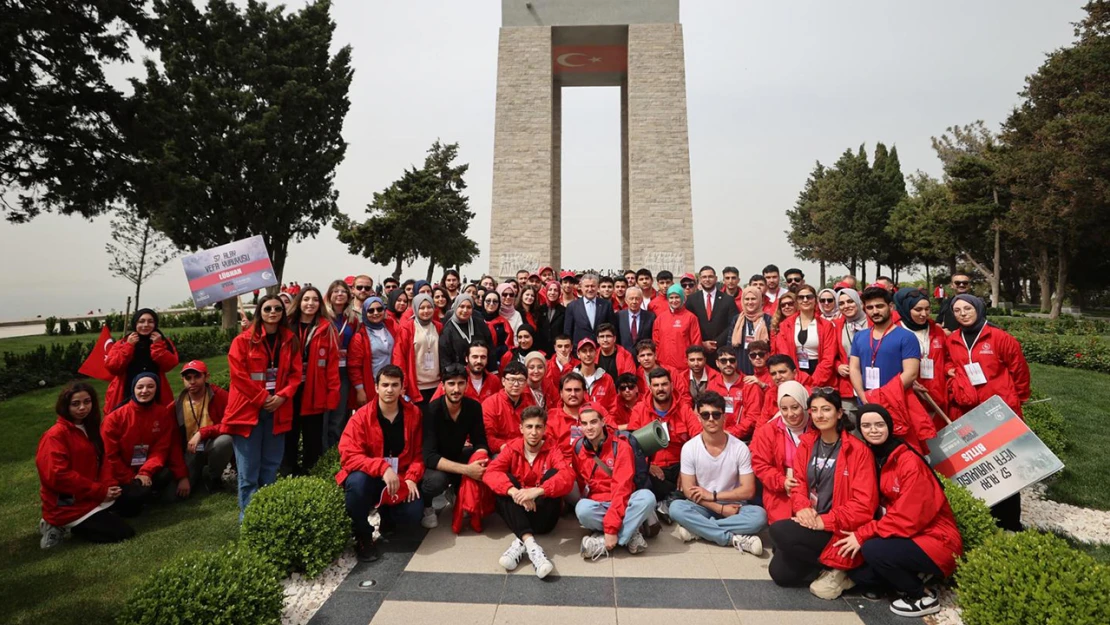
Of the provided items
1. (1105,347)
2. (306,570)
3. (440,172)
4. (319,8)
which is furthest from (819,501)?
(440,172)

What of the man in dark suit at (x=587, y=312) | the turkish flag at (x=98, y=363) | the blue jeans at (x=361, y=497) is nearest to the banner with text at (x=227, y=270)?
the turkish flag at (x=98, y=363)

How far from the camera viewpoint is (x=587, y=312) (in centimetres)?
636

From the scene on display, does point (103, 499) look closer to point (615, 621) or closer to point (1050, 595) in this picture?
point (615, 621)

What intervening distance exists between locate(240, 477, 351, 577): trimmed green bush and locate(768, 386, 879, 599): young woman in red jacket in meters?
2.86

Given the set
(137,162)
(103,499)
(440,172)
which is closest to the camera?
(103,499)

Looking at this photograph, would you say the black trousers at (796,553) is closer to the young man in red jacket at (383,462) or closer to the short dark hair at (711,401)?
the short dark hair at (711,401)

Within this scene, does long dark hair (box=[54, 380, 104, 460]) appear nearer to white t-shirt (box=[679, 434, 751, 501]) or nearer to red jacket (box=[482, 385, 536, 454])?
red jacket (box=[482, 385, 536, 454])

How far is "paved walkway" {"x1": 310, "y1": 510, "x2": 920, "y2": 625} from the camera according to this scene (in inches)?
121

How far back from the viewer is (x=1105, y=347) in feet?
37.1

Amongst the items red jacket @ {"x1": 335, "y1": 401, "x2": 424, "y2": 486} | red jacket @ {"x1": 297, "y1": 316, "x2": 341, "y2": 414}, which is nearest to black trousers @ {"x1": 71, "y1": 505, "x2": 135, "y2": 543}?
red jacket @ {"x1": 297, "y1": 316, "x2": 341, "y2": 414}

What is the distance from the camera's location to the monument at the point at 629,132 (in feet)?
51.4

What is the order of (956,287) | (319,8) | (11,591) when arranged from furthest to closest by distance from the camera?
(319,8) → (956,287) → (11,591)

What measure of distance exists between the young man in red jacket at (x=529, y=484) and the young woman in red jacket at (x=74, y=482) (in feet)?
9.45

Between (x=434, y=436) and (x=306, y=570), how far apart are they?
1257 millimetres
